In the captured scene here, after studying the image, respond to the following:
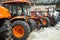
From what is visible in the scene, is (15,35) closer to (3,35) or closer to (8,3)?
(8,3)

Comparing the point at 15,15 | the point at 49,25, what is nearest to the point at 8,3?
the point at 15,15

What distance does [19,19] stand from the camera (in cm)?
911

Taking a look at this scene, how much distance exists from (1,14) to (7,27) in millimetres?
488

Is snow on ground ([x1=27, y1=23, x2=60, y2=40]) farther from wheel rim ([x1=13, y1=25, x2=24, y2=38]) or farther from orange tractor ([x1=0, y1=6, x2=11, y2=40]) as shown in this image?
orange tractor ([x1=0, y1=6, x2=11, y2=40])

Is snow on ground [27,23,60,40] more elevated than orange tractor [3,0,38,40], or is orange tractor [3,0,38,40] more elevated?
orange tractor [3,0,38,40]

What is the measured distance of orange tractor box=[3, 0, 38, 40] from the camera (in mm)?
8727

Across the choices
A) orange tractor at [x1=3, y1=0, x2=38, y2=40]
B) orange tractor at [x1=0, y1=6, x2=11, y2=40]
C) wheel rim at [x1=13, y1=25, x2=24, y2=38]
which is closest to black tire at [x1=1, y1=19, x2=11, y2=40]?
orange tractor at [x1=0, y1=6, x2=11, y2=40]

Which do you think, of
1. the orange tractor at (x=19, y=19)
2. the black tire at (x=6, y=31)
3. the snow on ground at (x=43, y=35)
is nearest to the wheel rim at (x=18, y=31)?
the orange tractor at (x=19, y=19)

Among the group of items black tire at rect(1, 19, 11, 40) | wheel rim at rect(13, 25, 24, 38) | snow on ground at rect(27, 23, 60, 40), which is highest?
black tire at rect(1, 19, 11, 40)

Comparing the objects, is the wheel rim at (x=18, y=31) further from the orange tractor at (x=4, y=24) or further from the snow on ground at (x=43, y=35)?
the orange tractor at (x=4, y=24)

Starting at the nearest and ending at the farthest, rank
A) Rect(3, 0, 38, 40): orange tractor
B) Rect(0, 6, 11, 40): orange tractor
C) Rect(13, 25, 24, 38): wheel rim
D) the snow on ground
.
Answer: Rect(0, 6, 11, 40): orange tractor < Rect(3, 0, 38, 40): orange tractor < Rect(13, 25, 24, 38): wheel rim < the snow on ground

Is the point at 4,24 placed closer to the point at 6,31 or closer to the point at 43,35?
the point at 6,31

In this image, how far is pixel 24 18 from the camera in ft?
29.5

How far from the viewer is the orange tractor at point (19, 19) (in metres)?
8.73
